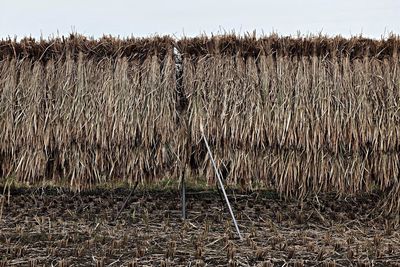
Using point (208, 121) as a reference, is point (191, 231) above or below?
below

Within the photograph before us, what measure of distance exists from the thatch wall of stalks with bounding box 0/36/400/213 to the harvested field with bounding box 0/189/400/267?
0.46m

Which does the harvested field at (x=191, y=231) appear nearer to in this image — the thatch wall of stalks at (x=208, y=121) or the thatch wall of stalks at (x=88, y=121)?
the thatch wall of stalks at (x=208, y=121)

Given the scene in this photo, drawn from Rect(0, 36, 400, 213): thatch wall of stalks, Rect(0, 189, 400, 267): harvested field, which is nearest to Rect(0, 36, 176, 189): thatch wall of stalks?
Rect(0, 36, 400, 213): thatch wall of stalks

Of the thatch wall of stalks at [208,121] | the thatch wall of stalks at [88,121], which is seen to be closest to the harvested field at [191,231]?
the thatch wall of stalks at [208,121]

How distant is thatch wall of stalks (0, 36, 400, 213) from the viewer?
512 cm

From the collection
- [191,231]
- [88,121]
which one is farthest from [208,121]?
[88,121]

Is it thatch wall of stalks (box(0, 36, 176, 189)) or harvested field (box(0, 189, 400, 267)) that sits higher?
thatch wall of stalks (box(0, 36, 176, 189))

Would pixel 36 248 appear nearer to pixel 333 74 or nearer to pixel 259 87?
pixel 259 87

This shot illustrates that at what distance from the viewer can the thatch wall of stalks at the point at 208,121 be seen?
5.12 meters

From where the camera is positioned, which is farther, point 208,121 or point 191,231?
point 208,121

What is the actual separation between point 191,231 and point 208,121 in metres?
1.11

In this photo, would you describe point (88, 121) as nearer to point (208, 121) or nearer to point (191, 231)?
point (208, 121)

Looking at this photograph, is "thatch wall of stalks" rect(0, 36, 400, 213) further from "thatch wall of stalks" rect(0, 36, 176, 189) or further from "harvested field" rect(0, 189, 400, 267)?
"harvested field" rect(0, 189, 400, 267)

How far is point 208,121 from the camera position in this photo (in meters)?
5.08
